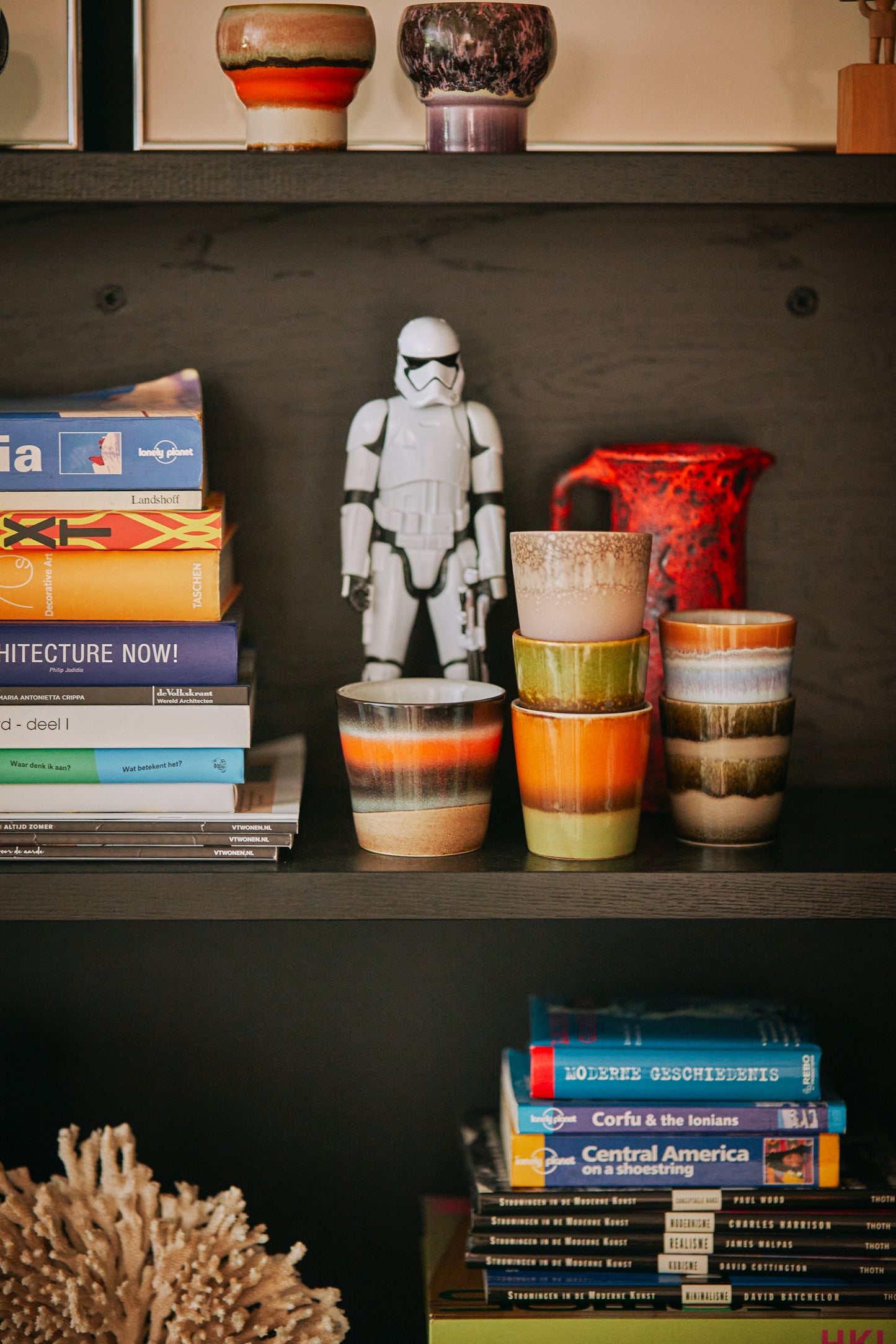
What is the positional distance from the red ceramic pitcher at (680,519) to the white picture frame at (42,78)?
0.54 m

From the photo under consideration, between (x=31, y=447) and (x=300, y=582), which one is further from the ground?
(x=31, y=447)

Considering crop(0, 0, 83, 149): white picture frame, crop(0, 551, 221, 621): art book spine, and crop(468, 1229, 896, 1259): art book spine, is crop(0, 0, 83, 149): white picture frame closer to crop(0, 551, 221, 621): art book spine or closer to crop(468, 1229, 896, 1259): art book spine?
crop(0, 551, 221, 621): art book spine

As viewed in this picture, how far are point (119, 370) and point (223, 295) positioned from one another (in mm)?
117

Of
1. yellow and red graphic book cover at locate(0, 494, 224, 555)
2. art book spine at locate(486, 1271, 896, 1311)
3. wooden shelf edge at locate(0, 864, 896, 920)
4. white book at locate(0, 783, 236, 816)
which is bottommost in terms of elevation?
art book spine at locate(486, 1271, 896, 1311)

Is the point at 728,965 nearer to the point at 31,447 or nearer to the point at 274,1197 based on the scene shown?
the point at 274,1197

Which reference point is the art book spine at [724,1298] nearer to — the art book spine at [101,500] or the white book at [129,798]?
the white book at [129,798]

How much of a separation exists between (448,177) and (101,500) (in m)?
0.35

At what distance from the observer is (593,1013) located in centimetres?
111

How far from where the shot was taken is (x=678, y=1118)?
1013 millimetres

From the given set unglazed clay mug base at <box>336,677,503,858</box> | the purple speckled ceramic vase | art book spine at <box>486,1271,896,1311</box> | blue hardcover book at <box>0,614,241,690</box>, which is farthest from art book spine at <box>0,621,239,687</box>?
art book spine at <box>486,1271,896,1311</box>

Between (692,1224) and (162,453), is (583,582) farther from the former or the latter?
(692,1224)

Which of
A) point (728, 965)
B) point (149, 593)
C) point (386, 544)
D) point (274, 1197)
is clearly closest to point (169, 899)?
point (149, 593)

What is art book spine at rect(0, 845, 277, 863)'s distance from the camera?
0.96m

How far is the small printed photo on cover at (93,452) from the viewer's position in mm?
988
